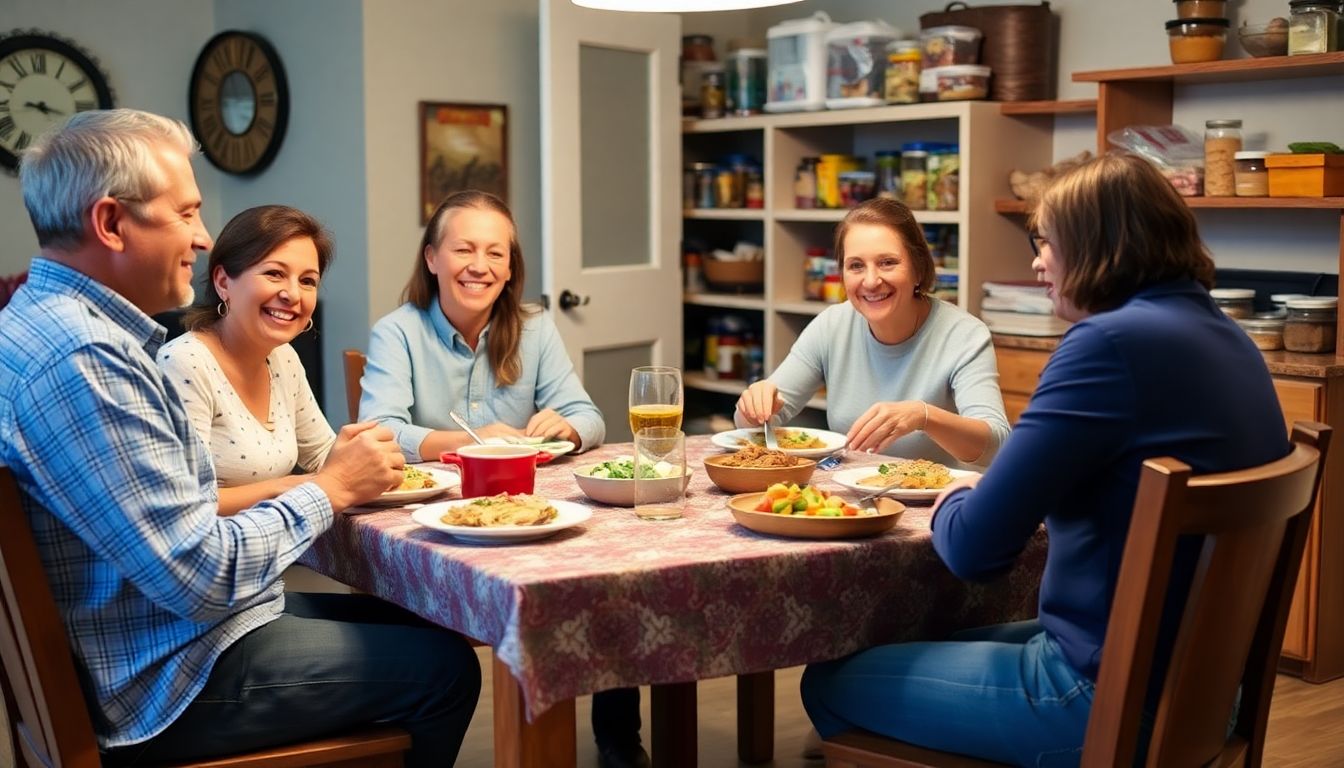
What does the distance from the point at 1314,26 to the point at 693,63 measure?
2194 millimetres

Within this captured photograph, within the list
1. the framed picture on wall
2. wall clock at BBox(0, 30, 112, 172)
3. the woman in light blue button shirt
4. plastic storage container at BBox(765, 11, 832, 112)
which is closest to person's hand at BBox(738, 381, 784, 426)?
the woman in light blue button shirt

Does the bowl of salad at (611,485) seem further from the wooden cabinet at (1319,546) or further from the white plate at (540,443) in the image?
the wooden cabinet at (1319,546)

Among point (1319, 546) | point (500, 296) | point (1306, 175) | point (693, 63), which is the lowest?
point (1319, 546)

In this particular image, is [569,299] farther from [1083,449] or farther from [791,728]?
[1083,449]

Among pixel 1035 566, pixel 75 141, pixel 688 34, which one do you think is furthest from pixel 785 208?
pixel 75 141

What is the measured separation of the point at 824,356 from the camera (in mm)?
2918

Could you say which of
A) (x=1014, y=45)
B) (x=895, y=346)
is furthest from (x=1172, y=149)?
(x=895, y=346)

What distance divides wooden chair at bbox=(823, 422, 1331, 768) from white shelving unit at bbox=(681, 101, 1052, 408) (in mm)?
2536

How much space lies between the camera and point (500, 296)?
9.44 ft

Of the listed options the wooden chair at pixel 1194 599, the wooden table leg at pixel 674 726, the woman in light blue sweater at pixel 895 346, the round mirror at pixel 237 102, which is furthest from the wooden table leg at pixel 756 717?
the round mirror at pixel 237 102

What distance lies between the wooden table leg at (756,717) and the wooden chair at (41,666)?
3.89 feet

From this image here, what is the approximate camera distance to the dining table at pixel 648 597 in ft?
5.47

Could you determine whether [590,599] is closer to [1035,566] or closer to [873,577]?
[873,577]

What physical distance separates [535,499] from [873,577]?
461mm
